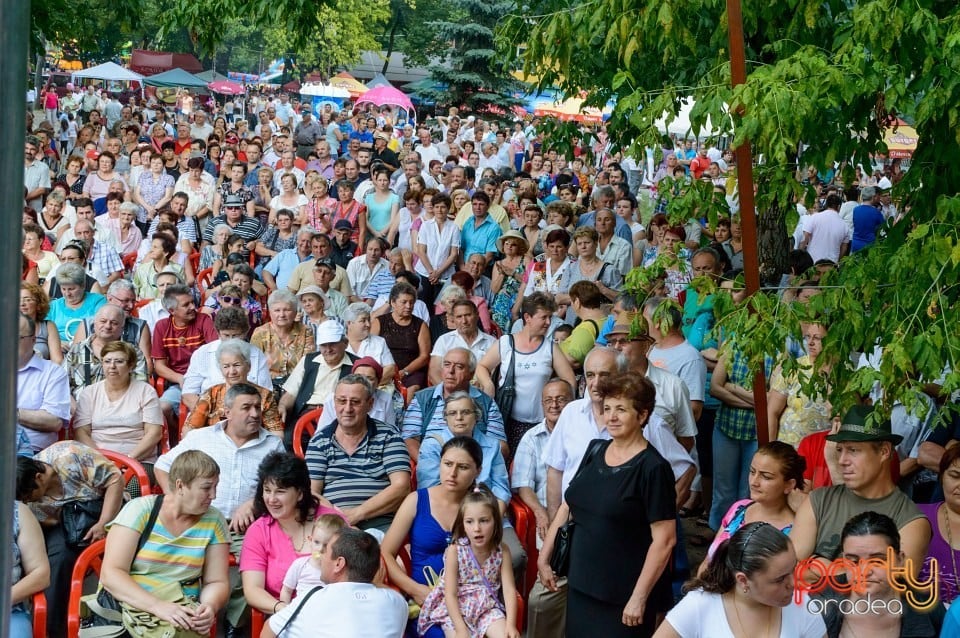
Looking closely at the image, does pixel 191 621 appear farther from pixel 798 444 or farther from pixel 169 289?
pixel 169 289

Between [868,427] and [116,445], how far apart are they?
4769 mm

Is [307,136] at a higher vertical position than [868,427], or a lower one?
lower

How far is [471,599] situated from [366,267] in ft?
20.3

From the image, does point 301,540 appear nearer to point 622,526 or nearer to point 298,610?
point 298,610

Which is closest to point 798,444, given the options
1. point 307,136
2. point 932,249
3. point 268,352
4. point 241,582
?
point 932,249

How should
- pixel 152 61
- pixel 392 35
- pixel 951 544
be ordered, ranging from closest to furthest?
pixel 951 544 < pixel 152 61 < pixel 392 35

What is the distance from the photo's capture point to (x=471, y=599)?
592 centimetres

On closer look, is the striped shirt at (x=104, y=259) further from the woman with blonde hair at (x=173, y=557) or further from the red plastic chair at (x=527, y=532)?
the woman with blonde hair at (x=173, y=557)

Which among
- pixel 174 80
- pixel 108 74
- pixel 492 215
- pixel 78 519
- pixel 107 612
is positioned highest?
pixel 492 215

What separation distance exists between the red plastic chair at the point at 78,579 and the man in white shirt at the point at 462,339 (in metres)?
3.52

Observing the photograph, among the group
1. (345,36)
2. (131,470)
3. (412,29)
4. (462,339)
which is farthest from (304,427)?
(412,29)

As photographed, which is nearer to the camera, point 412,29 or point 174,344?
point 174,344

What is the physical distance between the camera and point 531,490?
704cm

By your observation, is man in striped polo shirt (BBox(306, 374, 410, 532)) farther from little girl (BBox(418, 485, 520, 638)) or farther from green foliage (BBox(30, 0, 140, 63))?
green foliage (BBox(30, 0, 140, 63))
